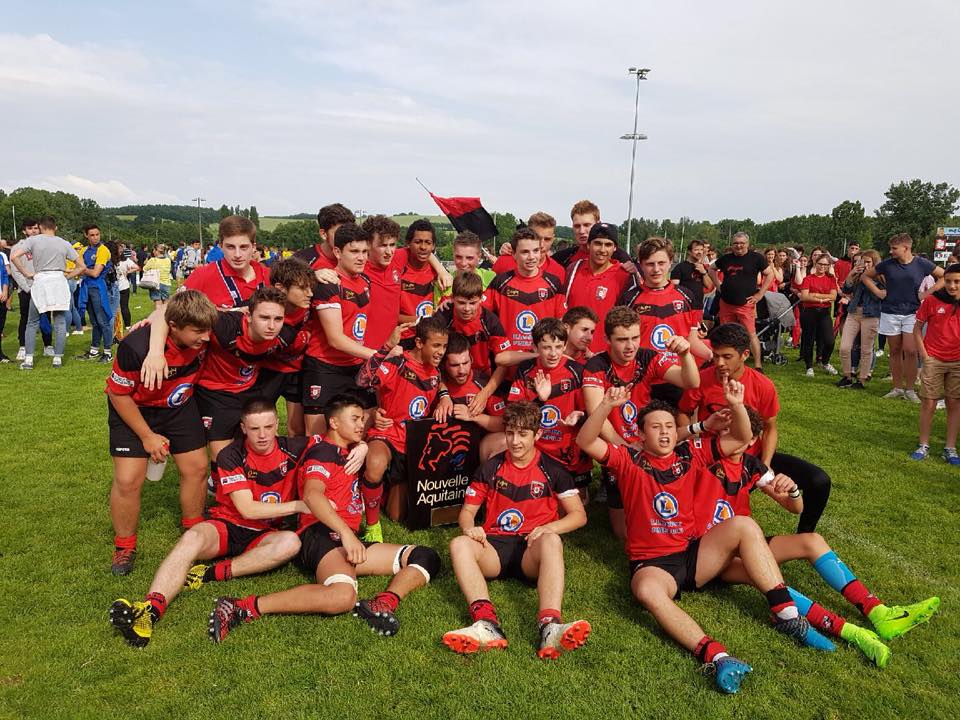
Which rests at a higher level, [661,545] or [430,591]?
[661,545]

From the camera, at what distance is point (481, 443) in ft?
17.1

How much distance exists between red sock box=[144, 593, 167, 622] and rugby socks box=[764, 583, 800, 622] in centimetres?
347

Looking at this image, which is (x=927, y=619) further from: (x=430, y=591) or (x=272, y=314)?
(x=272, y=314)

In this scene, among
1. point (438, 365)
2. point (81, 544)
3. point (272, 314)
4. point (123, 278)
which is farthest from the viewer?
point (123, 278)

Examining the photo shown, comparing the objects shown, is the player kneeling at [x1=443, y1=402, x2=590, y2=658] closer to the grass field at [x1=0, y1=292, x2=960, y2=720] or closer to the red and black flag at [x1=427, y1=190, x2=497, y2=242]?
the grass field at [x1=0, y1=292, x2=960, y2=720]

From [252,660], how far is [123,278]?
43.5 feet

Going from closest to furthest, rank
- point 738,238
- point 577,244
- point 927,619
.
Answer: point 927,619
point 577,244
point 738,238

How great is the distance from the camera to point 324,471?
4.20 meters

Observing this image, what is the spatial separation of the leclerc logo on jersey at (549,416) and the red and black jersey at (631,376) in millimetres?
372

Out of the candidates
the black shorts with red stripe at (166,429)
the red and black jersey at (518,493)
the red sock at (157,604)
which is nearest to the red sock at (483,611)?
the red and black jersey at (518,493)

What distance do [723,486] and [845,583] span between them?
0.86 meters

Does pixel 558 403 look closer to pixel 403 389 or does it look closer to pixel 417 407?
pixel 417 407

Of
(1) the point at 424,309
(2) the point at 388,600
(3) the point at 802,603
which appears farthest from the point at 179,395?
(3) the point at 802,603

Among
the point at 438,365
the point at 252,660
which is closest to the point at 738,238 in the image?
the point at 438,365
